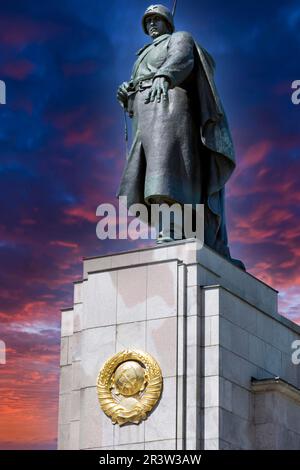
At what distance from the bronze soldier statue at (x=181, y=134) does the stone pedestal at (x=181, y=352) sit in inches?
63.0

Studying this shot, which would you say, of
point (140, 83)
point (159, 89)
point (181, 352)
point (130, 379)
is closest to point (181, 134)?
point (159, 89)

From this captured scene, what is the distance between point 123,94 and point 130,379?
6.33 meters

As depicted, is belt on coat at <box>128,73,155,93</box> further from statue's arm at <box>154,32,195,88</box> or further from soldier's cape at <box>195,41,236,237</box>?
soldier's cape at <box>195,41,236,237</box>

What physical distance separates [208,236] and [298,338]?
289 cm

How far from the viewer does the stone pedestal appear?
19828mm

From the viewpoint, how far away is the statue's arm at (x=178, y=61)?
2253cm

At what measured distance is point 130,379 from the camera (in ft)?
66.4

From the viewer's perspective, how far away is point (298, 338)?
76.7 feet

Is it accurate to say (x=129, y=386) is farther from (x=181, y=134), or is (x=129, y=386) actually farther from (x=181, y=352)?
(x=181, y=134)

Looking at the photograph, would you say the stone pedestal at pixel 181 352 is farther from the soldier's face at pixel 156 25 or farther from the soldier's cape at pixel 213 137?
the soldier's face at pixel 156 25

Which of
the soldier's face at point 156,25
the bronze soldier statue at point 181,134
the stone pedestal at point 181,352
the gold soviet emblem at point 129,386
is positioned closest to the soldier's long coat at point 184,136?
the bronze soldier statue at point 181,134

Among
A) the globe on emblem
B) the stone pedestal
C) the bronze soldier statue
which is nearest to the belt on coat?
the bronze soldier statue
